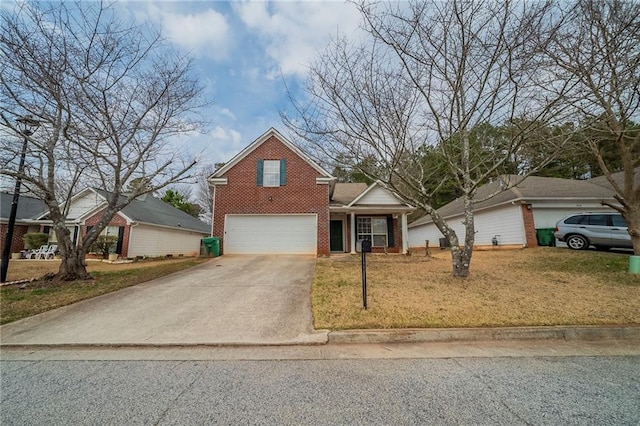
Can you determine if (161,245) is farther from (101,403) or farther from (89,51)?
(101,403)

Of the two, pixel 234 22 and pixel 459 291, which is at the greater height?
pixel 234 22

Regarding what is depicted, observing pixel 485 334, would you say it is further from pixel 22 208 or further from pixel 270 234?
pixel 22 208

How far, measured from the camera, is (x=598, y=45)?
19.9 ft

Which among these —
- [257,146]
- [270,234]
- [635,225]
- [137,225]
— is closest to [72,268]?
[270,234]

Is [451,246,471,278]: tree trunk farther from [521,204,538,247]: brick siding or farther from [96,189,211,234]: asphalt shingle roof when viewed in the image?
[96,189,211,234]: asphalt shingle roof

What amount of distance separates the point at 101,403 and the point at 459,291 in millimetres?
6271

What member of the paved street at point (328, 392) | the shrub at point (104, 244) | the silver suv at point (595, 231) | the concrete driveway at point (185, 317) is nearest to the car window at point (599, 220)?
the silver suv at point (595, 231)

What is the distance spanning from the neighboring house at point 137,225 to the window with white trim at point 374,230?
516 inches

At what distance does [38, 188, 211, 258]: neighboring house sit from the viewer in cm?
1638

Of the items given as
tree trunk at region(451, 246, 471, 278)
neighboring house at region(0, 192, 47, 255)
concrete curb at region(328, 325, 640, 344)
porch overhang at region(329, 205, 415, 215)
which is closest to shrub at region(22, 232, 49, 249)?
neighboring house at region(0, 192, 47, 255)

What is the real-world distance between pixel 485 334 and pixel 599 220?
11.5m

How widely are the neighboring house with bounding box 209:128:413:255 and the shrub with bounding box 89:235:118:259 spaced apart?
7.32 metres

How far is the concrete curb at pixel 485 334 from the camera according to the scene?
4.08 metres

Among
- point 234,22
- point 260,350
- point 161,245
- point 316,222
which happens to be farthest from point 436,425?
point 161,245
